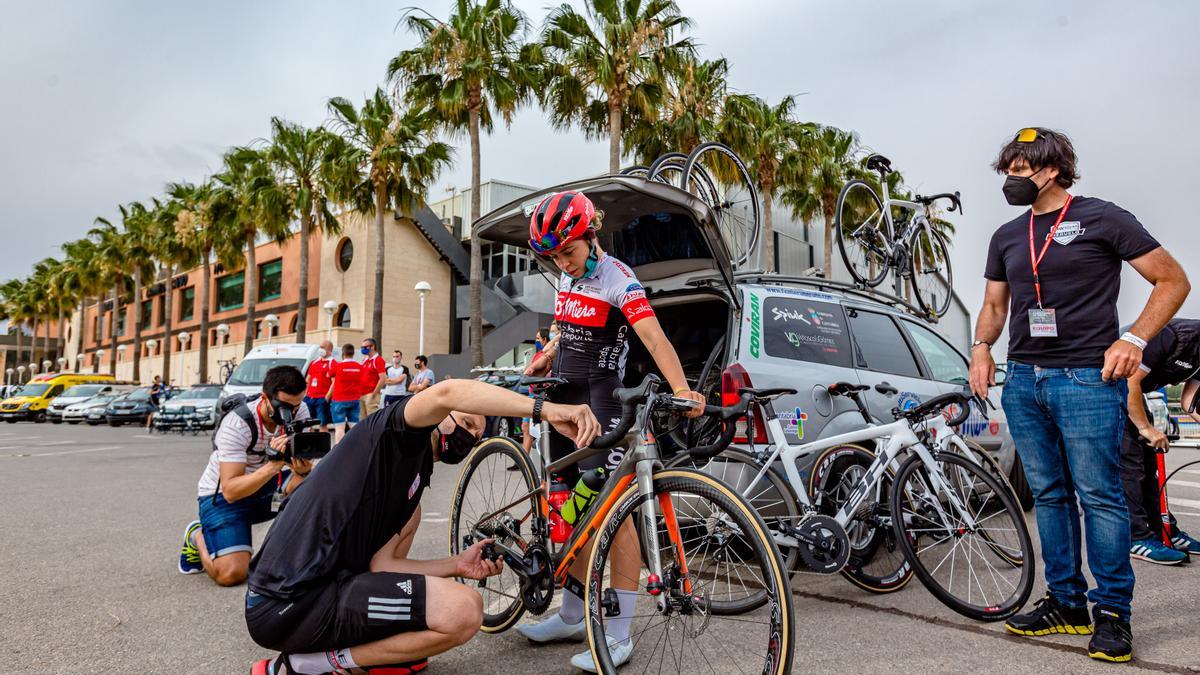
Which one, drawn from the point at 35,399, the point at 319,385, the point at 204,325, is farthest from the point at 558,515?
the point at 204,325

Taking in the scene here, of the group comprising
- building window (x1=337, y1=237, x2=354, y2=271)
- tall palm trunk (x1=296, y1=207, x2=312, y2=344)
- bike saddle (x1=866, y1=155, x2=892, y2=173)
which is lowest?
bike saddle (x1=866, y1=155, x2=892, y2=173)

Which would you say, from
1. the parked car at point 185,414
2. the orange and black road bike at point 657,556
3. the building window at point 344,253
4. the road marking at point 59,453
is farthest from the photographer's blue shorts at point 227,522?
the building window at point 344,253

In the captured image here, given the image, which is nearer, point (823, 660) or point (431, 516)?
point (823, 660)

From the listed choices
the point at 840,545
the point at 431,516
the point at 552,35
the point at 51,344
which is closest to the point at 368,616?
the point at 840,545

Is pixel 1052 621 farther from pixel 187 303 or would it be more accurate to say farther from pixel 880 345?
pixel 187 303

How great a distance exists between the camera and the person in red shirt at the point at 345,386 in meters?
12.4

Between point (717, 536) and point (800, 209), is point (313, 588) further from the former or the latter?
point (800, 209)

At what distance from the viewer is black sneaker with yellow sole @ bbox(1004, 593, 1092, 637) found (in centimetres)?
338

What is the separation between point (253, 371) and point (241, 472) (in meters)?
14.0

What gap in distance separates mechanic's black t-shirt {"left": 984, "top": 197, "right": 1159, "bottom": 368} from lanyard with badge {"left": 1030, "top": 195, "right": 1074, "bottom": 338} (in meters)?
0.02

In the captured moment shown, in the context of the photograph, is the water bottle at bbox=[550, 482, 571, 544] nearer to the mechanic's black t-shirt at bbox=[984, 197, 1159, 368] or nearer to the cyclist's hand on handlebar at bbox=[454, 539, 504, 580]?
the cyclist's hand on handlebar at bbox=[454, 539, 504, 580]

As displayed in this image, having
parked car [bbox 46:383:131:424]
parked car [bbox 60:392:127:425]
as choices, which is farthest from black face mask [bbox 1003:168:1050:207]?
parked car [bbox 46:383:131:424]

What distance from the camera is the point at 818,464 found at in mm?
4066

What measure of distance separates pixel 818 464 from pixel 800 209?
25672mm
